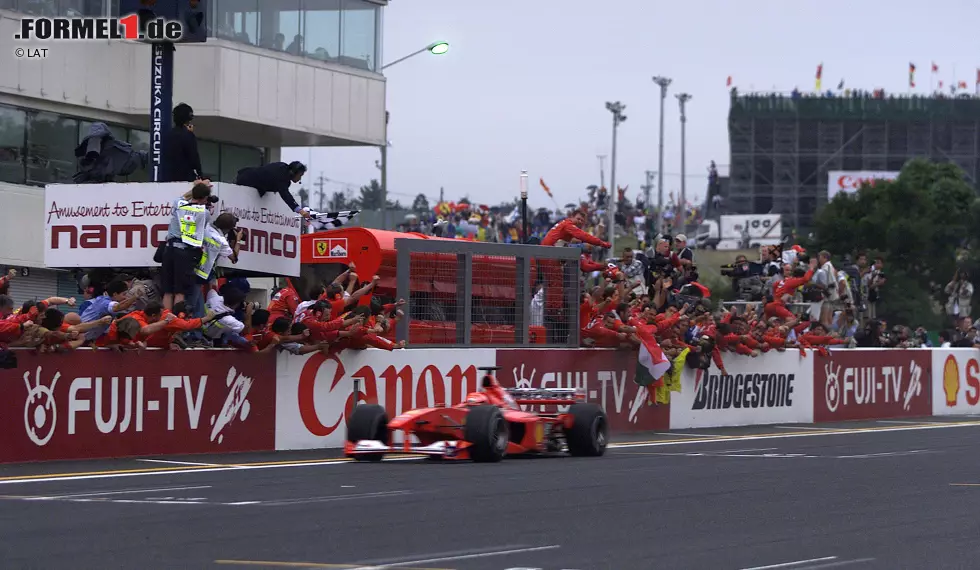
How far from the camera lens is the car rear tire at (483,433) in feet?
49.7

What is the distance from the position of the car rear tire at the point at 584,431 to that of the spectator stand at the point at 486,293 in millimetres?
3747

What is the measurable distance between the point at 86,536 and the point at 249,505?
6.37ft

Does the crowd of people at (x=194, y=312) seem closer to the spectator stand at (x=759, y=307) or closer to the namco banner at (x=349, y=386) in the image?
the namco banner at (x=349, y=386)

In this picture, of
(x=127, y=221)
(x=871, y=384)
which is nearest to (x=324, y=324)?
(x=127, y=221)

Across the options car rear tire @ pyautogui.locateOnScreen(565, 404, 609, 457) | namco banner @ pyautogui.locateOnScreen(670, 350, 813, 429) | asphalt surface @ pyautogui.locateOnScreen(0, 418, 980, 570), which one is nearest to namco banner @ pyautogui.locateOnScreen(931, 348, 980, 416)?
Result: namco banner @ pyautogui.locateOnScreen(670, 350, 813, 429)

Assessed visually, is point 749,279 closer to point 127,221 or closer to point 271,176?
point 271,176

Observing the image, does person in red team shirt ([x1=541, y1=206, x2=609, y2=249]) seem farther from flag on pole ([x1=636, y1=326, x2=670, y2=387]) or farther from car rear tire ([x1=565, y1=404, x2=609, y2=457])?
car rear tire ([x1=565, y1=404, x2=609, y2=457])

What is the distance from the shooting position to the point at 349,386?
18.7 metres

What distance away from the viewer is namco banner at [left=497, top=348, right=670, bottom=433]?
2138 cm

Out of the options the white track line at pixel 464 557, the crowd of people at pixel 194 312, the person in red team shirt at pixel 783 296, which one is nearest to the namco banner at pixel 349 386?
the crowd of people at pixel 194 312

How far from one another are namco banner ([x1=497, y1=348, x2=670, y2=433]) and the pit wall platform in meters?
0.02

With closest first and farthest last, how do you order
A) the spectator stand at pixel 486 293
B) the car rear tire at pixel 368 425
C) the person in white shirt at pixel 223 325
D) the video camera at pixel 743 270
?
the car rear tire at pixel 368 425, the person in white shirt at pixel 223 325, the spectator stand at pixel 486 293, the video camera at pixel 743 270

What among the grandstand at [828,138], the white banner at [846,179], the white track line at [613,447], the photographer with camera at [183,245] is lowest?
the white track line at [613,447]

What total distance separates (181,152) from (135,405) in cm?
366
